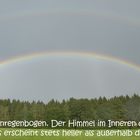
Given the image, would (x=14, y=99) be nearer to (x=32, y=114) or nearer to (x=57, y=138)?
(x=32, y=114)

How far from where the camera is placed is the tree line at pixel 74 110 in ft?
29.5

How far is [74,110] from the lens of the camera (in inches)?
356

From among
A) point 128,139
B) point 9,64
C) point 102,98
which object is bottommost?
point 128,139

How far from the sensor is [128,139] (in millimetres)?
8969

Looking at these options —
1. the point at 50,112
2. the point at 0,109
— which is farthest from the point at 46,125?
the point at 0,109

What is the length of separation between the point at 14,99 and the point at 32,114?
0.40 m

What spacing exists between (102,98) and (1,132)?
5.64ft

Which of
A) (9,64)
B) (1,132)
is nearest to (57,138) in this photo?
(1,132)

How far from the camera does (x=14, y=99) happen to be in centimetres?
912

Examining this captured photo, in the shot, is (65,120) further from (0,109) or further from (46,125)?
(0,109)

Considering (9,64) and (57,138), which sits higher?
(9,64)

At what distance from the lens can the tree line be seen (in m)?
8.99

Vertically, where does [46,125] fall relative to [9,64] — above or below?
below

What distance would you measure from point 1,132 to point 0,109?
0.39 metres
